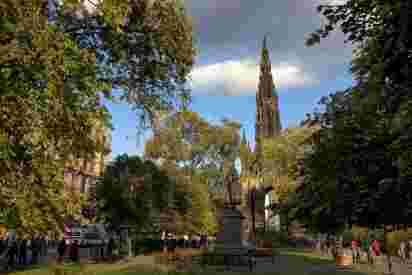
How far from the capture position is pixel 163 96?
14125 mm

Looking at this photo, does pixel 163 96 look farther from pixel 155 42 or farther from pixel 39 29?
pixel 39 29

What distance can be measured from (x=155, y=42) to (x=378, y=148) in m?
7.17

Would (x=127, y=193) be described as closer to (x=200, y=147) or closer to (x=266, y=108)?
(x=200, y=147)

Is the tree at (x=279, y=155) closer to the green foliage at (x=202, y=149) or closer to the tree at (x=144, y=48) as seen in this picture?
the green foliage at (x=202, y=149)

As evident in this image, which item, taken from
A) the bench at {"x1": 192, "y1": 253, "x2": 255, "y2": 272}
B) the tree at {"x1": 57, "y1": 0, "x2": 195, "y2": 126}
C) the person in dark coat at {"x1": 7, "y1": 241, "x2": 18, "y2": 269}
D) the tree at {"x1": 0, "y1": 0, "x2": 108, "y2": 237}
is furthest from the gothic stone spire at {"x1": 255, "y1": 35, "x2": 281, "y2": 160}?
the tree at {"x1": 0, "y1": 0, "x2": 108, "y2": 237}

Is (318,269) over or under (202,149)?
under

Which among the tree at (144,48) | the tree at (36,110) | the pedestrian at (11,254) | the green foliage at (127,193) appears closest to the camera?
the tree at (36,110)

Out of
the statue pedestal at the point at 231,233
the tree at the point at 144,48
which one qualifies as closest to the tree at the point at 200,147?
the statue pedestal at the point at 231,233

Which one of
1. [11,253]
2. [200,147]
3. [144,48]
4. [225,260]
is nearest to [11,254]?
[11,253]

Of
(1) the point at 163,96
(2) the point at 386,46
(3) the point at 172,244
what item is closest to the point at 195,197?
(3) the point at 172,244

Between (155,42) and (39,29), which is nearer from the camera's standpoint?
(39,29)

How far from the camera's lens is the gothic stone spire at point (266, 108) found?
109875 millimetres

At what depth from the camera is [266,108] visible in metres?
111

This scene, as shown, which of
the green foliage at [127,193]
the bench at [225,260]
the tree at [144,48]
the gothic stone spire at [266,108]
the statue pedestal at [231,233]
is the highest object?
the gothic stone spire at [266,108]
